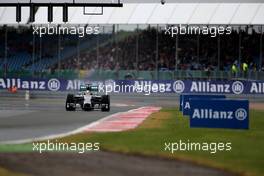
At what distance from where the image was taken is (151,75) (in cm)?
3803

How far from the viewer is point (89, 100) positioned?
24141mm

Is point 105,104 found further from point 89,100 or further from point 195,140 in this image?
point 195,140

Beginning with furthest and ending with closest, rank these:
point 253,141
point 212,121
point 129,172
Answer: point 212,121, point 253,141, point 129,172

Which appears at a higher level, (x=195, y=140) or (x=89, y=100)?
(x=89, y=100)

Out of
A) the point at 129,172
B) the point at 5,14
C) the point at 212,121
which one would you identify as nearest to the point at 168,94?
the point at 5,14

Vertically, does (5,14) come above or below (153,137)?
above

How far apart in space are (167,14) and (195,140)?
2726cm

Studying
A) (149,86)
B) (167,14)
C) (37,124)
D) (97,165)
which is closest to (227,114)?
(97,165)

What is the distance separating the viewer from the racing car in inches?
952

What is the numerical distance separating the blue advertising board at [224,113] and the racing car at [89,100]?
10.1m

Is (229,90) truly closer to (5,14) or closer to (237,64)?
(237,64)

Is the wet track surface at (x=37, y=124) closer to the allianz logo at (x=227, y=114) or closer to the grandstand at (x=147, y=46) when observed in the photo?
the allianz logo at (x=227, y=114)

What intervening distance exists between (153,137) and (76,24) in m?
28.3

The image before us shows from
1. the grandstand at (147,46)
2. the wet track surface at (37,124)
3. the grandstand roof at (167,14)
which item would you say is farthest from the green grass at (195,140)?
the grandstand roof at (167,14)
